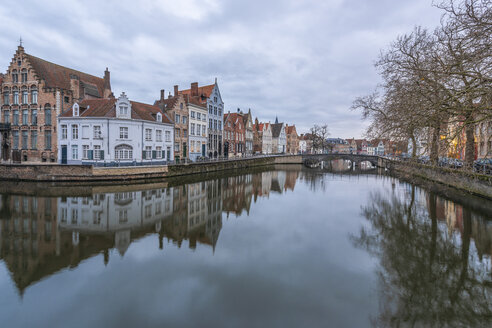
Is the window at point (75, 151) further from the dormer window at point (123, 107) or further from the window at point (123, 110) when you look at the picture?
the window at point (123, 110)

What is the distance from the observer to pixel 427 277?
6.86 m

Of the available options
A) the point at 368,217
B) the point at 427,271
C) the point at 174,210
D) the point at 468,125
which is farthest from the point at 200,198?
the point at 468,125

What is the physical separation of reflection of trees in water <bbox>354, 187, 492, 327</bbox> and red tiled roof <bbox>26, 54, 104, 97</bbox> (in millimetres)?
33596

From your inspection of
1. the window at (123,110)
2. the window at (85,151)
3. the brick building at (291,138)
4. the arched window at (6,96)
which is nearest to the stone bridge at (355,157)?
the brick building at (291,138)

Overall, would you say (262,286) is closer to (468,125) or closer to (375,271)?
(375,271)

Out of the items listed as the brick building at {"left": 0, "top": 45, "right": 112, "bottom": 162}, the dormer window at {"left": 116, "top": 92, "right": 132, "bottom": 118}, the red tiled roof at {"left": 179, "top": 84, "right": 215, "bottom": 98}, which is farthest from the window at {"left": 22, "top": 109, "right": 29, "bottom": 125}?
the red tiled roof at {"left": 179, "top": 84, "right": 215, "bottom": 98}

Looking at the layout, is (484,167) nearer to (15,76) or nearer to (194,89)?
(194,89)

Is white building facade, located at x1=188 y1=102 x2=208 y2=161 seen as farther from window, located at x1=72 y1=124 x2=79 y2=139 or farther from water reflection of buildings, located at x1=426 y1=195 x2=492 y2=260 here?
water reflection of buildings, located at x1=426 y1=195 x2=492 y2=260

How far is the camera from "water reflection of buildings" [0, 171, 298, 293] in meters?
7.74

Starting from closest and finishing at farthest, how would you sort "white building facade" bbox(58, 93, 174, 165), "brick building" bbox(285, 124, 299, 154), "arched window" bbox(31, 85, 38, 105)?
1. "white building facade" bbox(58, 93, 174, 165)
2. "arched window" bbox(31, 85, 38, 105)
3. "brick building" bbox(285, 124, 299, 154)

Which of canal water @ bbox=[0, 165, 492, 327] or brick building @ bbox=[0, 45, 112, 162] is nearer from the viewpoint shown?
canal water @ bbox=[0, 165, 492, 327]

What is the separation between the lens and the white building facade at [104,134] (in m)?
24.9

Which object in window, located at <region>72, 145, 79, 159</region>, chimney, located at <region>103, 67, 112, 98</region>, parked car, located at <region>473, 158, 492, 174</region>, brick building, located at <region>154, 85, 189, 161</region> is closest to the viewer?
parked car, located at <region>473, 158, 492, 174</region>

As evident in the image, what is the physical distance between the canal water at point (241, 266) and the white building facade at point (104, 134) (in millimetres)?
11037
